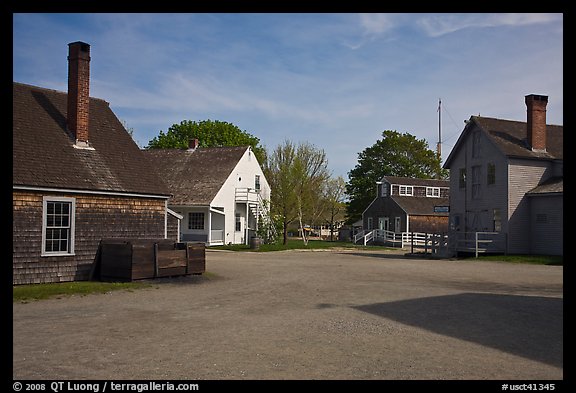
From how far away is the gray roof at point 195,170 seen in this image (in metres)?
43.6

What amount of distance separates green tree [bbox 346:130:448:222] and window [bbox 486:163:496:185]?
3874 centimetres

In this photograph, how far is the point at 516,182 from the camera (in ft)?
109

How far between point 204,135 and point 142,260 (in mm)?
50498

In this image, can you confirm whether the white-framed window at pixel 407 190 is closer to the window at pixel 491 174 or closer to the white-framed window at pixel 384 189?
the white-framed window at pixel 384 189

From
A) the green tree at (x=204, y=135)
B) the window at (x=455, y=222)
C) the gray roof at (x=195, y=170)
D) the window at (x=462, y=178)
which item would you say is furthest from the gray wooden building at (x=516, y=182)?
the green tree at (x=204, y=135)

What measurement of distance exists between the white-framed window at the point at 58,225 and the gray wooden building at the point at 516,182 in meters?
22.2

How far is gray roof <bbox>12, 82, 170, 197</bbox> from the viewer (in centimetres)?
Result: 1856

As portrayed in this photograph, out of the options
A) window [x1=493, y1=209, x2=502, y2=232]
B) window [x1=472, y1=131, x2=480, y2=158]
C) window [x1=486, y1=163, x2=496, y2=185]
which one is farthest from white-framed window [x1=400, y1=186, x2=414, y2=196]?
window [x1=493, y1=209, x2=502, y2=232]

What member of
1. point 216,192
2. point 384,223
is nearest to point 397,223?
point 384,223

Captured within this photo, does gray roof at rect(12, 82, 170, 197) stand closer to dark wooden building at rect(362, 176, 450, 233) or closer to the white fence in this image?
the white fence

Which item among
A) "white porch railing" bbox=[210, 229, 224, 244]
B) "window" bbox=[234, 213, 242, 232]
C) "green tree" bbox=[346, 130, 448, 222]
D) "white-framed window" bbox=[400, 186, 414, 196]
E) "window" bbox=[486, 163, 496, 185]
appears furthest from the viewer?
"green tree" bbox=[346, 130, 448, 222]
